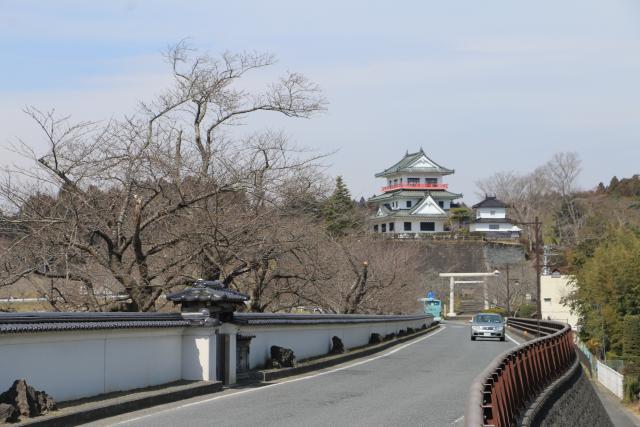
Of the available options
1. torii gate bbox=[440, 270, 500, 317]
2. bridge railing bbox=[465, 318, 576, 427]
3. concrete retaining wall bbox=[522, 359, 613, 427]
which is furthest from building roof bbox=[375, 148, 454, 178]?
bridge railing bbox=[465, 318, 576, 427]

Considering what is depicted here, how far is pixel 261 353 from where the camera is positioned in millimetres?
19406

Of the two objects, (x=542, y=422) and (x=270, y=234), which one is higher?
(x=270, y=234)

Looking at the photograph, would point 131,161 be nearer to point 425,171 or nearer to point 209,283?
point 209,283

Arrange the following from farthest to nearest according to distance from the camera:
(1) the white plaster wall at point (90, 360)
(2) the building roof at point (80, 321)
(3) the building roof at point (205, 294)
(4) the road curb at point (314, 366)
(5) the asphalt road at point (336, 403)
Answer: (4) the road curb at point (314, 366) → (3) the building roof at point (205, 294) → (5) the asphalt road at point (336, 403) → (1) the white plaster wall at point (90, 360) → (2) the building roof at point (80, 321)

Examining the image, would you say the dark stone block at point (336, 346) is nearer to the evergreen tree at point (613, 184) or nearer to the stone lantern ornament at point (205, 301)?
the stone lantern ornament at point (205, 301)

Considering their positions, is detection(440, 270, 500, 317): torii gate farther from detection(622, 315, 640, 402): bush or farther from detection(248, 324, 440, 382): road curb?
detection(248, 324, 440, 382): road curb

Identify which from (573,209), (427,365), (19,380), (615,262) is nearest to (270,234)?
(427,365)

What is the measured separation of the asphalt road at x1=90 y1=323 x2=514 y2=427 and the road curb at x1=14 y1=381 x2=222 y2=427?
0.19 metres

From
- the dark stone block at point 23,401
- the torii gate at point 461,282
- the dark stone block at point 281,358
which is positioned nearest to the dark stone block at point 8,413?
the dark stone block at point 23,401

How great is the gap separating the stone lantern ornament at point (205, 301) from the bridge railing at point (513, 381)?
5.55 meters

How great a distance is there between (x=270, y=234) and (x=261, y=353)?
392 centimetres

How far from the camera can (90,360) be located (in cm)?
1259

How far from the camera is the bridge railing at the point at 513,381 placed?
779 cm

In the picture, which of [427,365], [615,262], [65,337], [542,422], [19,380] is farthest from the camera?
[615,262]
